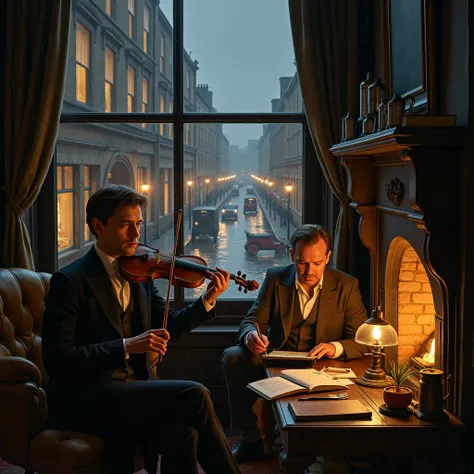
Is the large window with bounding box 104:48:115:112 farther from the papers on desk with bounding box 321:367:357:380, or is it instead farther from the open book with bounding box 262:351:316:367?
the papers on desk with bounding box 321:367:357:380

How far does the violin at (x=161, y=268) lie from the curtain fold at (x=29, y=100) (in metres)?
1.34

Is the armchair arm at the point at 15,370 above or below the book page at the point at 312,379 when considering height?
above

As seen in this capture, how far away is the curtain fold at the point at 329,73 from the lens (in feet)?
12.4

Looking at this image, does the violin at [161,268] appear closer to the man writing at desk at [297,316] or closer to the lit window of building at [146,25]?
the man writing at desk at [297,316]

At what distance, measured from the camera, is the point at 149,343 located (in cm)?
238

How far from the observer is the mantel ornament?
2795mm

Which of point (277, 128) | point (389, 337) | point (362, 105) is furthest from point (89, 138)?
point (389, 337)

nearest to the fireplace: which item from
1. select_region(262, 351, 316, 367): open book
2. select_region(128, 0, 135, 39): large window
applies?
select_region(262, 351, 316, 367): open book

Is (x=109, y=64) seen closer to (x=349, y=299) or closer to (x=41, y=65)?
(x=41, y=65)

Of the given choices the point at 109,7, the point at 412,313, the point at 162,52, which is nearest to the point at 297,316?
the point at 412,313

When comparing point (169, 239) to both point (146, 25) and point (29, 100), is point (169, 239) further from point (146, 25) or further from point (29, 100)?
point (146, 25)

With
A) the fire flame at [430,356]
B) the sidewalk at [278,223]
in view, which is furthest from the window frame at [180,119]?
the fire flame at [430,356]

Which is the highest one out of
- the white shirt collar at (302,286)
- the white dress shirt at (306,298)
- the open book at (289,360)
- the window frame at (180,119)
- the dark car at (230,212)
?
the window frame at (180,119)

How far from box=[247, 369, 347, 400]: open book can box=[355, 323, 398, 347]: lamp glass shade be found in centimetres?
20
